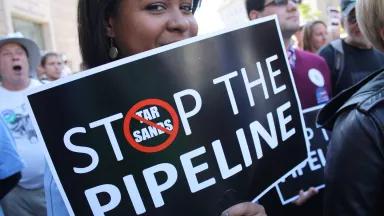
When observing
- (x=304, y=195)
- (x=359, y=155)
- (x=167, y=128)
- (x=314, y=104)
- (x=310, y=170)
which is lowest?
(x=304, y=195)

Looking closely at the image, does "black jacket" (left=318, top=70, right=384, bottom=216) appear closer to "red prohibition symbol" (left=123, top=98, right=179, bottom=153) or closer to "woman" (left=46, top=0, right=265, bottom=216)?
"woman" (left=46, top=0, right=265, bottom=216)

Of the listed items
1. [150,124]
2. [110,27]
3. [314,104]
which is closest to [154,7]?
[110,27]

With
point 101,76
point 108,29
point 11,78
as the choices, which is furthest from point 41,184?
point 101,76

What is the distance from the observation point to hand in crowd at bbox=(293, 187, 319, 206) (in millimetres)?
2105

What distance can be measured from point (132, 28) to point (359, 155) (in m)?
0.76

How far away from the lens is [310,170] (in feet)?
6.96

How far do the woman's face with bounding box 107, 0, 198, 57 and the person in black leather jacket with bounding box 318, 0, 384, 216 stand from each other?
59 cm

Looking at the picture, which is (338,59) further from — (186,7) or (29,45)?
(29,45)

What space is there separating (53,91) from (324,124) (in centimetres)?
98

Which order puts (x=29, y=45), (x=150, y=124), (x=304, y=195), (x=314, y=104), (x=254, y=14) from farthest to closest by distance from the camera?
(x=29, y=45) < (x=254, y=14) < (x=314, y=104) < (x=304, y=195) < (x=150, y=124)

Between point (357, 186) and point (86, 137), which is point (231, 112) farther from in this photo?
point (357, 186)

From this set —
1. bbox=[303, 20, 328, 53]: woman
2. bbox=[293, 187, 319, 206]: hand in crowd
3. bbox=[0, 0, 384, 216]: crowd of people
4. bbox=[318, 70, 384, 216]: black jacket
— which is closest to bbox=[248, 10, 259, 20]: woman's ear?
bbox=[0, 0, 384, 216]: crowd of people

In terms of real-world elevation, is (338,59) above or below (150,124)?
below

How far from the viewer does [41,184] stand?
10.4 feet
